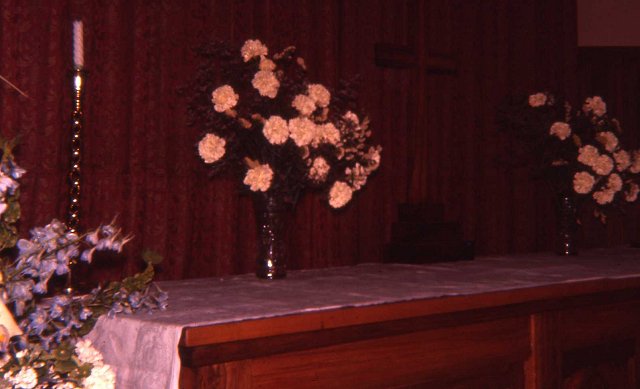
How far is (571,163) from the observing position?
10.9 feet

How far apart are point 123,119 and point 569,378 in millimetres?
1662

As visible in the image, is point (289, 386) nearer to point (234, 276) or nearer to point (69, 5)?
point (234, 276)

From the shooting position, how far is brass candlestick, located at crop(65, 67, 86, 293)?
2.03 meters

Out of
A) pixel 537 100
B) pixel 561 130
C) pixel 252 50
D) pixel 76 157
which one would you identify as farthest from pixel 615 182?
pixel 76 157

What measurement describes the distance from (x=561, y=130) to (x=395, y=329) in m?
1.62

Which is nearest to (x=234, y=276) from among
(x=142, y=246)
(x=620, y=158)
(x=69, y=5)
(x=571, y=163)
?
(x=142, y=246)

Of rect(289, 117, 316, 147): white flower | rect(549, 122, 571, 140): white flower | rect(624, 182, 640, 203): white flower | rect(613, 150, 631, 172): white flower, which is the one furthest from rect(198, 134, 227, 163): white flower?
rect(624, 182, 640, 203): white flower

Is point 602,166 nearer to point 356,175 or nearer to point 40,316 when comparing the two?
point 356,175

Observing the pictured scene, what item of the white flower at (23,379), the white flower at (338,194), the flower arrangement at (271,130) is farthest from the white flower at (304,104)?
the white flower at (23,379)

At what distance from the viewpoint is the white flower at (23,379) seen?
133 cm

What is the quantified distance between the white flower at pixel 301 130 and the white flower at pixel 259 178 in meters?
0.13

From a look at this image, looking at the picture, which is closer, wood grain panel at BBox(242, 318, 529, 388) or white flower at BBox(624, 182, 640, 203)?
wood grain panel at BBox(242, 318, 529, 388)

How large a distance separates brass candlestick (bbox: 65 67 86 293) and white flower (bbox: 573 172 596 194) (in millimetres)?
2042

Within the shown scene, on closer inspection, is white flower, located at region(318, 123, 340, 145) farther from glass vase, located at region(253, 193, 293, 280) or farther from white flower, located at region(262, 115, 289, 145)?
glass vase, located at region(253, 193, 293, 280)
